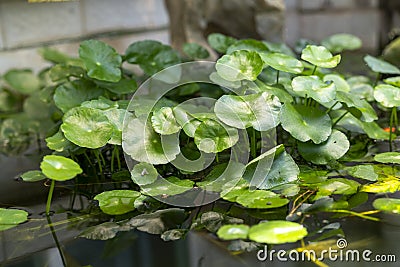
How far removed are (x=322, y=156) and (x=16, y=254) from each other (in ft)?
1.80

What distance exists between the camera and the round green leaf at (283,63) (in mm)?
966

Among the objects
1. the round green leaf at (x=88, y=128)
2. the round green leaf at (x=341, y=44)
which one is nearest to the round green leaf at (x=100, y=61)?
the round green leaf at (x=88, y=128)

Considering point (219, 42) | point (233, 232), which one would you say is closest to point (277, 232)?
point (233, 232)

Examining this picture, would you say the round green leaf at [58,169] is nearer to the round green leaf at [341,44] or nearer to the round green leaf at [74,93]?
the round green leaf at [74,93]

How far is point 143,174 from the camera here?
85cm

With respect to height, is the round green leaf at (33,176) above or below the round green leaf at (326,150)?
below

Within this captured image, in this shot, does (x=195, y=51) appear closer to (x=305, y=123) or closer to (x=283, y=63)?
(x=283, y=63)

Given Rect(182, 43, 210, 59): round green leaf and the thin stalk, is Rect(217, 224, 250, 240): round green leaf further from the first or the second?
Rect(182, 43, 210, 59): round green leaf

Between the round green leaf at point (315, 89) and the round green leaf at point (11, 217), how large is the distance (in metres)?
0.53

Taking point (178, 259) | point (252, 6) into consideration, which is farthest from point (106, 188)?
point (252, 6)

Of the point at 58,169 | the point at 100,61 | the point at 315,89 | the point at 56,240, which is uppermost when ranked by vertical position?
the point at 100,61

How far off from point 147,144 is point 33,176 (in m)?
0.31

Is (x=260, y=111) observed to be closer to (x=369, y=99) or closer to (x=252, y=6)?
(x=369, y=99)

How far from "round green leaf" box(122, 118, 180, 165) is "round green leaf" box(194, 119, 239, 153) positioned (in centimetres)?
5
